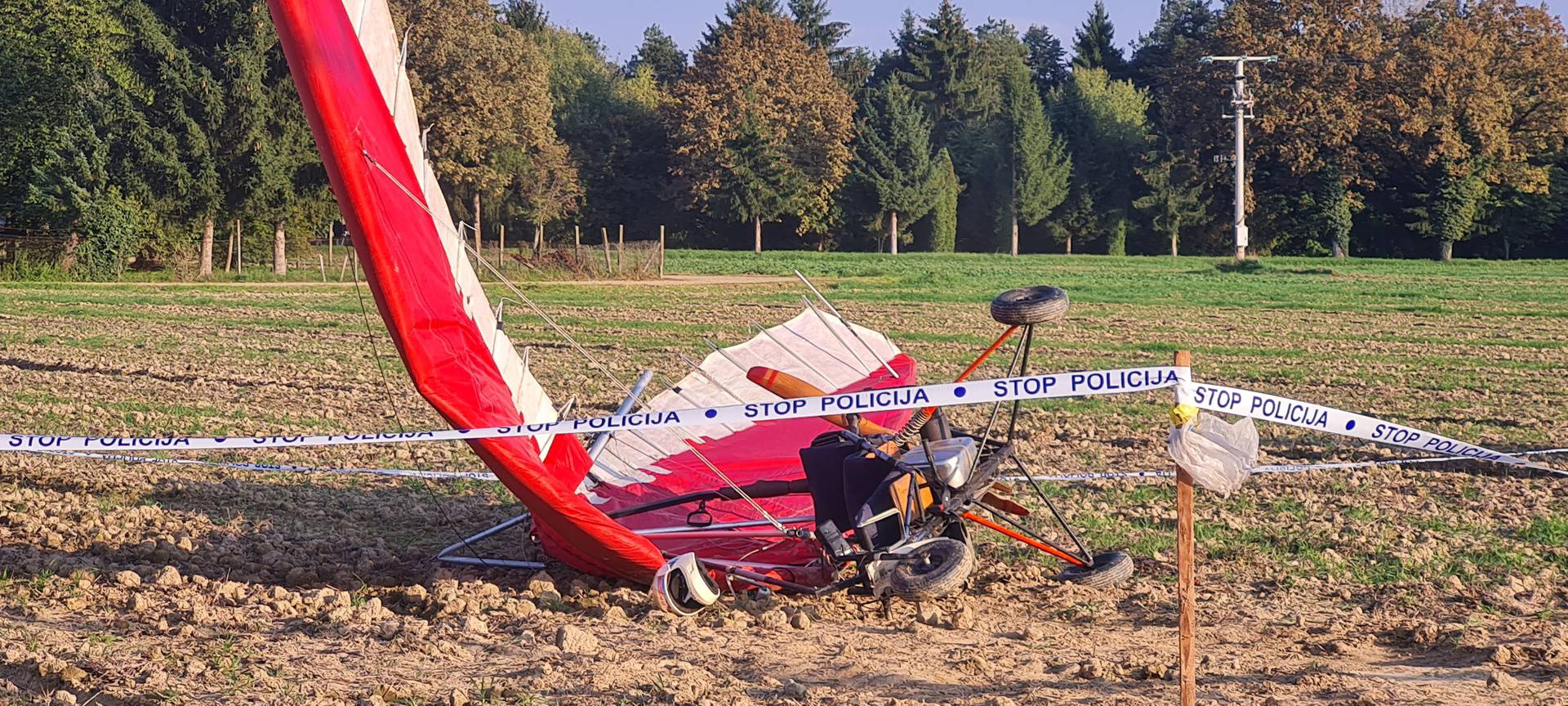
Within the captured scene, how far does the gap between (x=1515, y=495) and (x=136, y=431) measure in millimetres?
9262

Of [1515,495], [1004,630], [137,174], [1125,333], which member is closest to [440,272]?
[1004,630]

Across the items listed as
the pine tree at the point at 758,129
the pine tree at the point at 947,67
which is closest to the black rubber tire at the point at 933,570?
the pine tree at the point at 758,129

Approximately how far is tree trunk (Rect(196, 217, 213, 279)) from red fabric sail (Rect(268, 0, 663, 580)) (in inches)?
1450

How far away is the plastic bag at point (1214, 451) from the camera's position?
4.82 metres

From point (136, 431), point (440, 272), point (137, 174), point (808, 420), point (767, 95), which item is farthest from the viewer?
point (767, 95)

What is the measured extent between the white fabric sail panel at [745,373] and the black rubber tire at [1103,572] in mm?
1826

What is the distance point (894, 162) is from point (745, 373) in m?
64.7

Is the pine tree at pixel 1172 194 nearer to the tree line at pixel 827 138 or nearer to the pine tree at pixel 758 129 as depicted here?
the tree line at pixel 827 138

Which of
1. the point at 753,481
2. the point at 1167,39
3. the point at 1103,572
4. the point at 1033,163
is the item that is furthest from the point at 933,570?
the point at 1167,39

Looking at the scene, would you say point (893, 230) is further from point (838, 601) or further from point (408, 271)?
point (408, 271)

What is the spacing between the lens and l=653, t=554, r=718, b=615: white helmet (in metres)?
5.86

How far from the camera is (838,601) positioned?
6.21 meters

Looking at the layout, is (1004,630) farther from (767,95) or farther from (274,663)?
(767,95)

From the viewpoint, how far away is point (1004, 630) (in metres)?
5.80
